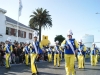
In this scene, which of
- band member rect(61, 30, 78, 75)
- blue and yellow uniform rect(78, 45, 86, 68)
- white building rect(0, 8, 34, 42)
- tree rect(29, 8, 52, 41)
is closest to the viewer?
band member rect(61, 30, 78, 75)

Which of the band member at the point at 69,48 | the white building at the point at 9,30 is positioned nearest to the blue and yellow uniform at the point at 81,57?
the band member at the point at 69,48

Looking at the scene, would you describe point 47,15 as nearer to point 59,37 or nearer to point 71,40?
point 59,37

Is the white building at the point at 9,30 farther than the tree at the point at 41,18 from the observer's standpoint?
No

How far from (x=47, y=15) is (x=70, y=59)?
37083 millimetres

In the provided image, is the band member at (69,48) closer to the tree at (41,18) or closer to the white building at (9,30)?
the white building at (9,30)

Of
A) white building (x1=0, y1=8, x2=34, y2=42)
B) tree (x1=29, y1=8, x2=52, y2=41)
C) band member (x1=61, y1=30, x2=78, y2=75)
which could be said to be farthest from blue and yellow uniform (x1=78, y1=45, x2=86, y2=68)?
tree (x1=29, y1=8, x2=52, y2=41)

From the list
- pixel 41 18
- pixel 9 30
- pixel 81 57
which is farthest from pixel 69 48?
pixel 41 18

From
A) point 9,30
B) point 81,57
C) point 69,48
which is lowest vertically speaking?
point 81,57

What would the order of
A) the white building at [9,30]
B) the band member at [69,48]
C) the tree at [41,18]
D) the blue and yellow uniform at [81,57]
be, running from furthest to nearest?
the tree at [41,18]
the white building at [9,30]
the blue and yellow uniform at [81,57]
the band member at [69,48]

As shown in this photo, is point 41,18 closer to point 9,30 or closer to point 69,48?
point 9,30

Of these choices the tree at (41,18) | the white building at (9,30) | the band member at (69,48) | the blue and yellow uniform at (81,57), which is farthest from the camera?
the tree at (41,18)

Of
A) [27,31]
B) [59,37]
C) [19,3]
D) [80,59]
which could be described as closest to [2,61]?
[80,59]

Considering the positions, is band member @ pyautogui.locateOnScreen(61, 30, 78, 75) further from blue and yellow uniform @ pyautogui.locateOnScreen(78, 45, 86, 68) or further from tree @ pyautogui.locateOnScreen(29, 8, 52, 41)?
tree @ pyautogui.locateOnScreen(29, 8, 52, 41)

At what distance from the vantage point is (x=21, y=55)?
19.1 metres
